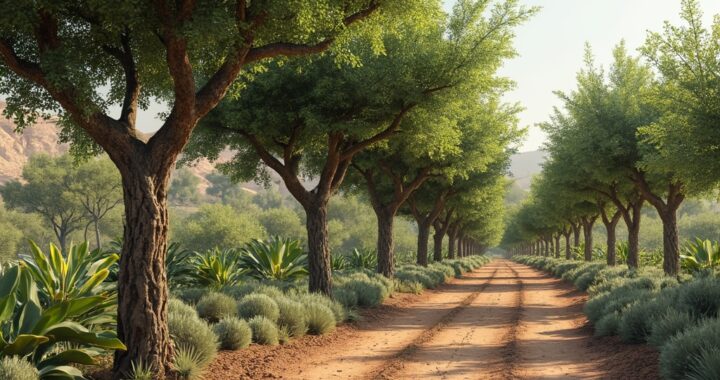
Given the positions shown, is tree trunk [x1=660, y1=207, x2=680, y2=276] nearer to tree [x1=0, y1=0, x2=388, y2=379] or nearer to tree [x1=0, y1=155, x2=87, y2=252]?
tree [x1=0, y1=0, x2=388, y2=379]

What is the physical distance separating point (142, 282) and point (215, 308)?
418cm

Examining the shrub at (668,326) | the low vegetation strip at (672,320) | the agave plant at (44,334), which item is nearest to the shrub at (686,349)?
the low vegetation strip at (672,320)

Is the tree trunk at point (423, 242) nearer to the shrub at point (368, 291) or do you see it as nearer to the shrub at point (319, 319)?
the shrub at point (368, 291)

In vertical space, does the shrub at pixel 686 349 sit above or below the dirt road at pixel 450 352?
above

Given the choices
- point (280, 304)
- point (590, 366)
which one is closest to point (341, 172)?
point (280, 304)

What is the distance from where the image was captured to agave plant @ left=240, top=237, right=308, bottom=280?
65.4 feet

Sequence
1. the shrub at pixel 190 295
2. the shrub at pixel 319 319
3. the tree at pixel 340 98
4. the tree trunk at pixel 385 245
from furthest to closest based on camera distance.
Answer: the tree trunk at pixel 385 245, the tree at pixel 340 98, the shrub at pixel 190 295, the shrub at pixel 319 319

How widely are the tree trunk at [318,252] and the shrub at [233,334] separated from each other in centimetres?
566

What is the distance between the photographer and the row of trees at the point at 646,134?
47.8 ft

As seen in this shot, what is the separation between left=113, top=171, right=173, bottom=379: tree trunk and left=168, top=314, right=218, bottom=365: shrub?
0.61 meters

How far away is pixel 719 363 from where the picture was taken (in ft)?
20.2

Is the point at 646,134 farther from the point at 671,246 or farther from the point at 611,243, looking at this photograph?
the point at 611,243

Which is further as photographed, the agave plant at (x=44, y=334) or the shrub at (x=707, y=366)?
the agave plant at (x=44, y=334)

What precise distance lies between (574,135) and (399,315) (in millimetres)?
12496
